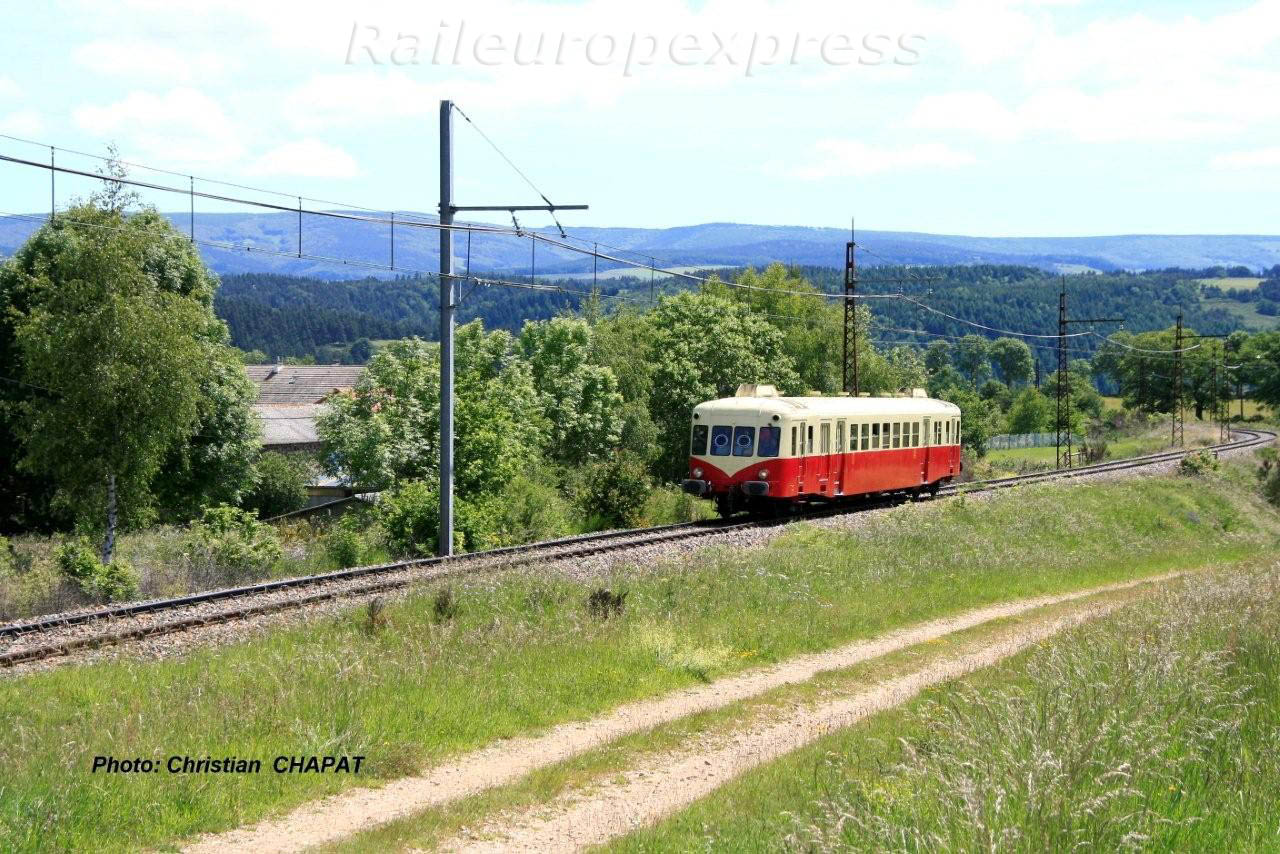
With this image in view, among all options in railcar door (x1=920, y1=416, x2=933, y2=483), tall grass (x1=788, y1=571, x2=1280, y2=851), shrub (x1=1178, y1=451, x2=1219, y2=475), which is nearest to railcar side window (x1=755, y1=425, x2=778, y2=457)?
railcar door (x1=920, y1=416, x2=933, y2=483)

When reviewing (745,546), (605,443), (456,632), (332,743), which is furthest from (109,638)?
(605,443)

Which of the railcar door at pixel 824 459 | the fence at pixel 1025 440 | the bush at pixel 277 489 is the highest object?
the railcar door at pixel 824 459

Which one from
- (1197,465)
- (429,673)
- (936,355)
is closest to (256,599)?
(429,673)

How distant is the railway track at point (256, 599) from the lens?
14.7 meters

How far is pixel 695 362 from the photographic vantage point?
6138cm

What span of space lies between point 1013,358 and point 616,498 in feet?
505

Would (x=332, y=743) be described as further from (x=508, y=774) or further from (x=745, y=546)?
(x=745, y=546)

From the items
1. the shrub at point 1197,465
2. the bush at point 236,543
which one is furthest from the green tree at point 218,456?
the shrub at point 1197,465

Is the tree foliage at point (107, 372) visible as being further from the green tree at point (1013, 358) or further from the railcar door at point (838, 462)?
the green tree at point (1013, 358)

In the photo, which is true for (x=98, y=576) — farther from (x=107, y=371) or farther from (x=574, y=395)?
(x=574, y=395)

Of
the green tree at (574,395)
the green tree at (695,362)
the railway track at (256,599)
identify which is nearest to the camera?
the railway track at (256,599)

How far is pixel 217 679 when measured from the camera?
12.3 meters

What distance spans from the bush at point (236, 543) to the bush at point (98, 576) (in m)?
2.58

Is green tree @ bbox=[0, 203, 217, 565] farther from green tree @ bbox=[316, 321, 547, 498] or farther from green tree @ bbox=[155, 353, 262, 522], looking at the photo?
green tree @ bbox=[155, 353, 262, 522]
